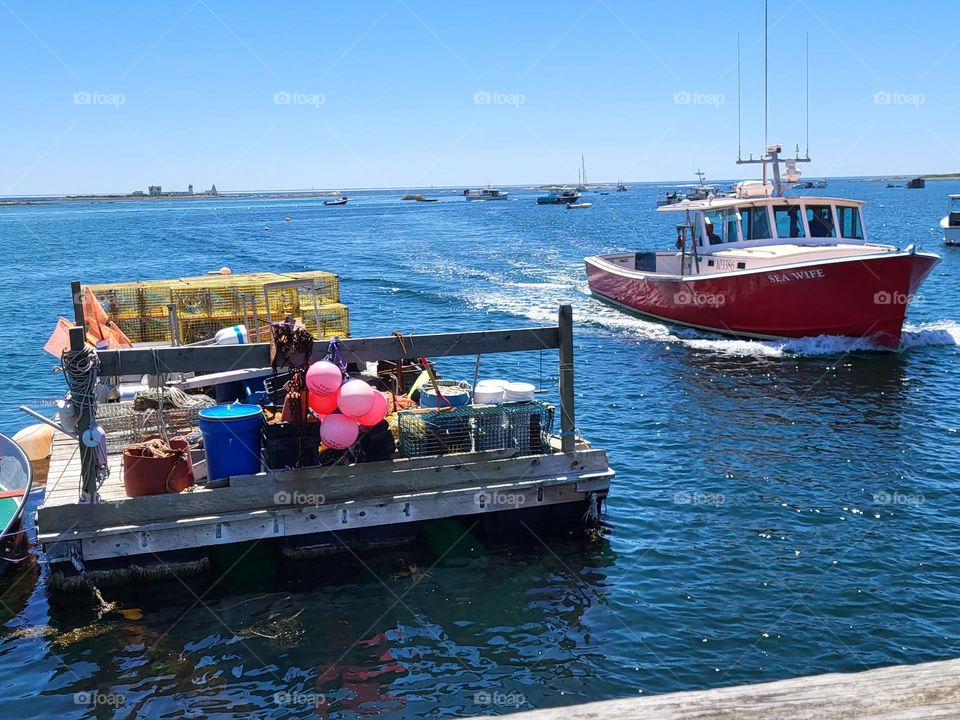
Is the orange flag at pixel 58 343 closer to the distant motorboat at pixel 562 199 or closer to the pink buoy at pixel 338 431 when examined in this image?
the pink buoy at pixel 338 431

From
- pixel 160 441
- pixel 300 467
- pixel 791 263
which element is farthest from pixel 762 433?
pixel 160 441

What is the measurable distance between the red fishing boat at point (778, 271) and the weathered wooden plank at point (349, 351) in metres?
12.7

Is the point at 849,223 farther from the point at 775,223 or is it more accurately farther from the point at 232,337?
the point at 232,337

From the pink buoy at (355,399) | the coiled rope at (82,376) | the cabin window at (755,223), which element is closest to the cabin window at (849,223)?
the cabin window at (755,223)

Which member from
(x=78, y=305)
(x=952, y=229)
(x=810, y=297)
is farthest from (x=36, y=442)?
(x=952, y=229)

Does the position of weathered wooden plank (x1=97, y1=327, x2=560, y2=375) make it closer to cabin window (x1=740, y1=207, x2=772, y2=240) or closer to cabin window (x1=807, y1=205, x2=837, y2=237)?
cabin window (x1=740, y1=207, x2=772, y2=240)

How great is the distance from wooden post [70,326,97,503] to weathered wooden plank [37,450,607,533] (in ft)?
0.50

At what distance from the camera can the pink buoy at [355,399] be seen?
863 centimetres

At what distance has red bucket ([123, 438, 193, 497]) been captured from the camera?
8492mm

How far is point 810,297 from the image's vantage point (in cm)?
2027

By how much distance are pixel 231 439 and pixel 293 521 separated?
1051 millimetres

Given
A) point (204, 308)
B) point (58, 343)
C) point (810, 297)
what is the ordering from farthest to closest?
point (810, 297)
point (204, 308)
point (58, 343)

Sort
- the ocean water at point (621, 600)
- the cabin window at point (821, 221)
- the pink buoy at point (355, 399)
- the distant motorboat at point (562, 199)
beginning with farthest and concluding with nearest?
the distant motorboat at point (562, 199) < the cabin window at point (821, 221) < the pink buoy at point (355, 399) < the ocean water at point (621, 600)

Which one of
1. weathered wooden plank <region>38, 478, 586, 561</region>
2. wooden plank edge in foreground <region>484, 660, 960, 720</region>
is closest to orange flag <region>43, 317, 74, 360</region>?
weathered wooden plank <region>38, 478, 586, 561</region>
